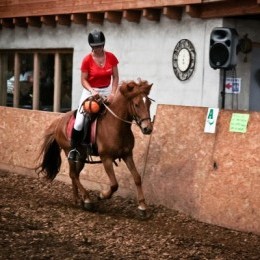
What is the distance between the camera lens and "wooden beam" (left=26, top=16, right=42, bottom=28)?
1891 centimetres

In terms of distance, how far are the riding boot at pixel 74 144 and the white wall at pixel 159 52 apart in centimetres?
451

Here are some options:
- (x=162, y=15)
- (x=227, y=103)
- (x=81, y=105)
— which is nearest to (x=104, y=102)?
(x=81, y=105)

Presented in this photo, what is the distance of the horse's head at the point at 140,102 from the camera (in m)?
8.80

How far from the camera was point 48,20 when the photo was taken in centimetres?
1845

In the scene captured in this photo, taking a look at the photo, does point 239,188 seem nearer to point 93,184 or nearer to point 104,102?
point 104,102

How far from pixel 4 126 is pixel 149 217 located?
5.71m

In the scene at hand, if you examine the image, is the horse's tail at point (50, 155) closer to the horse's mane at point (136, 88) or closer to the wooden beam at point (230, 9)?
the horse's mane at point (136, 88)

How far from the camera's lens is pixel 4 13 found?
19.8 meters

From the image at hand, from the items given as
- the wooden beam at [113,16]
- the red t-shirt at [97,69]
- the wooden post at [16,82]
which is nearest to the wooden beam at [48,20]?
the wooden beam at [113,16]

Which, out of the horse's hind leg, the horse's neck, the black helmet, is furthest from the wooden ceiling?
the horse's hind leg

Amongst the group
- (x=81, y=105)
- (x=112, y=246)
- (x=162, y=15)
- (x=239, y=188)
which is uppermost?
(x=162, y=15)

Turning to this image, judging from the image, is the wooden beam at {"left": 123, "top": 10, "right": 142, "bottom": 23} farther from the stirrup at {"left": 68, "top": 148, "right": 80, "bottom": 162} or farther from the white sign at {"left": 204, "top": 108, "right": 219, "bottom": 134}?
the white sign at {"left": 204, "top": 108, "right": 219, "bottom": 134}

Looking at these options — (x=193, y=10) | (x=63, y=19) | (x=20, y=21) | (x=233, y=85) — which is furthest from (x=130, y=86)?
(x=20, y=21)

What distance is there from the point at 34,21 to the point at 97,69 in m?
9.76
